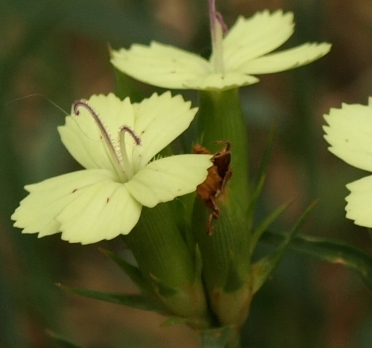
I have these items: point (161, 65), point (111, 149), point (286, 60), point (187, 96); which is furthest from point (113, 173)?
point (187, 96)

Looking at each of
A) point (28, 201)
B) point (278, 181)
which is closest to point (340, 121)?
point (28, 201)

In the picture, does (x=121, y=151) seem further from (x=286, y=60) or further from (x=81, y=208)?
(x=286, y=60)

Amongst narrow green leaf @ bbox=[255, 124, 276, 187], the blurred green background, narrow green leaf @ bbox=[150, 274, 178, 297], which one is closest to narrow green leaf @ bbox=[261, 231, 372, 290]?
narrow green leaf @ bbox=[255, 124, 276, 187]

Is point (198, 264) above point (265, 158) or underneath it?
underneath

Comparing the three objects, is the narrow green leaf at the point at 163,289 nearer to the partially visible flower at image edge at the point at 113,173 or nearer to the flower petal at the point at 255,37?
the partially visible flower at image edge at the point at 113,173

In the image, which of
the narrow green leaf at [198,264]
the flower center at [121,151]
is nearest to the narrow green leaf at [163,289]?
the narrow green leaf at [198,264]

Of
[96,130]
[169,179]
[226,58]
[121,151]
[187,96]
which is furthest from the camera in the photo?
[187,96]

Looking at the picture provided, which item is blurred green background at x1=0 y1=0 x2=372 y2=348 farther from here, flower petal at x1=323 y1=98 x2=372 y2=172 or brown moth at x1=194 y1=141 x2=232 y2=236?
flower petal at x1=323 y1=98 x2=372 y2=172
